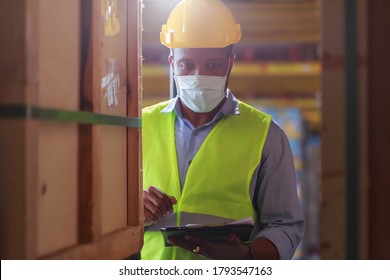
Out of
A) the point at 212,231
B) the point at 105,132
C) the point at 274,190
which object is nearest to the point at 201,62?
the point at 274,190

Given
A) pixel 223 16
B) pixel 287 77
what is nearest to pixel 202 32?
pixel 223 16

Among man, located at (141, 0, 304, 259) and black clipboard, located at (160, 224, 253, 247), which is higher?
man, located at (141, 0, 304, 259)

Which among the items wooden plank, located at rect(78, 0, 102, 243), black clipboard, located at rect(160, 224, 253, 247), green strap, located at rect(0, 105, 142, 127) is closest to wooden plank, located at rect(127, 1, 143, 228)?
green strap, located at rect(0, 105, 142, 127)

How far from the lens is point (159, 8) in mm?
4703

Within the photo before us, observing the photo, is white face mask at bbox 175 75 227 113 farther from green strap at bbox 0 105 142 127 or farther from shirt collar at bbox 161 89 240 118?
green strap at bbox 0 105 142 127

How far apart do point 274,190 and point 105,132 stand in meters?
1.09

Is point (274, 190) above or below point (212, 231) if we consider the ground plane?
above

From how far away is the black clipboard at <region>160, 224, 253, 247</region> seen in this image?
2596mm

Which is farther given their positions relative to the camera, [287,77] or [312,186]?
[312,186]

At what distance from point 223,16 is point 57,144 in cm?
156

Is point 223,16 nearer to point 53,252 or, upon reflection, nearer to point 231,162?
point 231,162

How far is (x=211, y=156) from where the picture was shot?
9.89ft

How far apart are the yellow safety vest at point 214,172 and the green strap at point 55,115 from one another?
2.90 ft

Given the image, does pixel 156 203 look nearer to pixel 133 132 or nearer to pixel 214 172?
pixel 214 172
